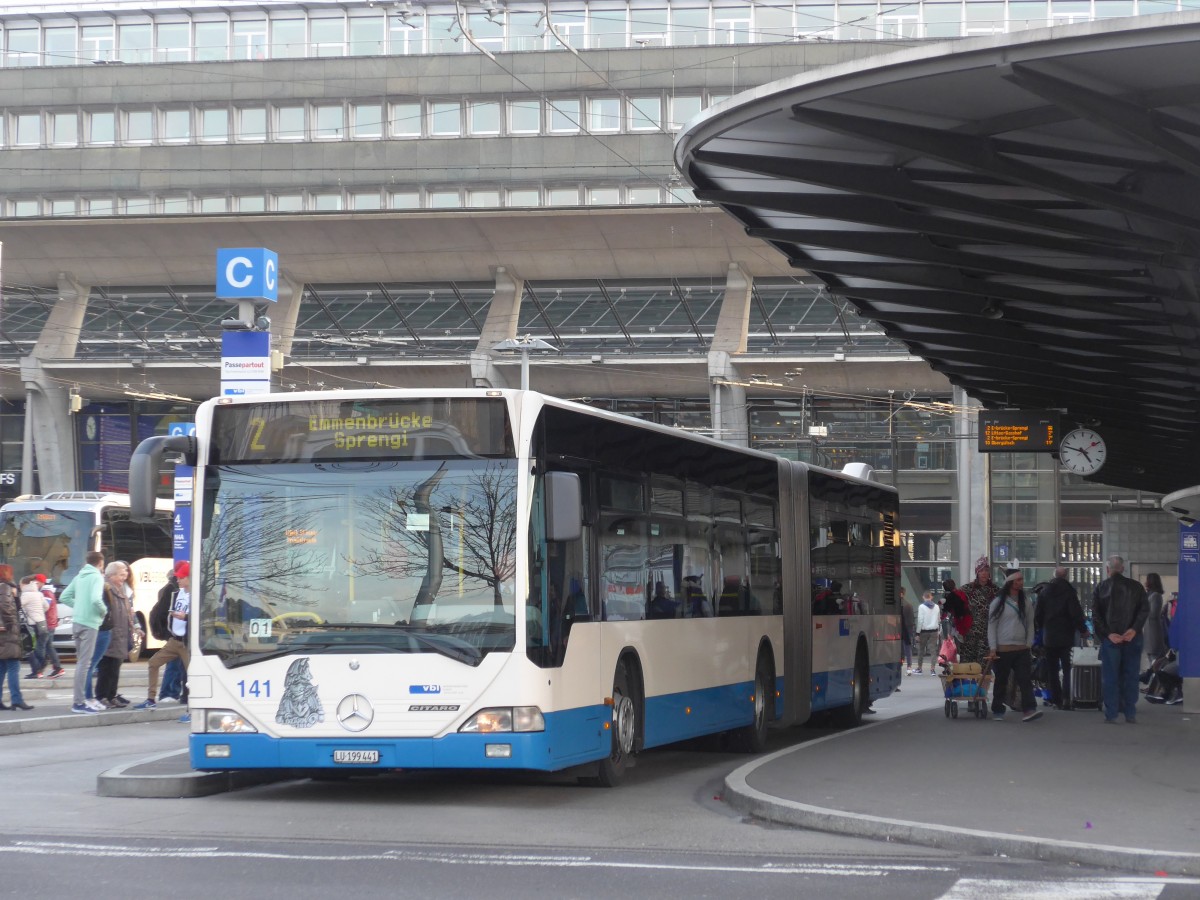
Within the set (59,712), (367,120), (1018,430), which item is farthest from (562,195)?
(59,712)

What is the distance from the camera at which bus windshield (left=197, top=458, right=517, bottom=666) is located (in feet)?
34.8

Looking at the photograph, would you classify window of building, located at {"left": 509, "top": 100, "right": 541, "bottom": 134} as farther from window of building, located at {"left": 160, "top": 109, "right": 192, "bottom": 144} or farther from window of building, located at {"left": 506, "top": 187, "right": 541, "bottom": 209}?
window of building, located at {"left": 160, "top": 109, "right": 192, "bottom": 144}

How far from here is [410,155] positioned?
42281 mm

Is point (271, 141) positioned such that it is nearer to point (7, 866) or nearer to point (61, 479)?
point (61, 479)

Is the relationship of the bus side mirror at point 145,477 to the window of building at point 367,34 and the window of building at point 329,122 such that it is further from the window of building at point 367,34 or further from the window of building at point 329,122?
the window of building at point 367,34

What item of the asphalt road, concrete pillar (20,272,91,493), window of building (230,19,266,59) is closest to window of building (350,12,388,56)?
window of building (230,19,266,59)

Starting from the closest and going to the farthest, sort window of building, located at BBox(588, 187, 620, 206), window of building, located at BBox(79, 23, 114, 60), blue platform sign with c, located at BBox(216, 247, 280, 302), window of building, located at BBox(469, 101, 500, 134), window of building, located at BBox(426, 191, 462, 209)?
blue platform sign with c, located at BBox(216, 247, 280, 302) → window of building, located at BBox(588, 187, 620, 206) → window of building, located at BBox(426, 191, 462, 209) → window of building, located at BBox(469, 101, 500, 134) → window of building, located at BBox(79, 23, 114, 60)

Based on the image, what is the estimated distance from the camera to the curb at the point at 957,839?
28.1ft

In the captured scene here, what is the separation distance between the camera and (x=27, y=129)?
44.5 metres

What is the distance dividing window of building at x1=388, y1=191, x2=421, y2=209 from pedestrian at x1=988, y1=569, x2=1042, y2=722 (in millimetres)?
26163

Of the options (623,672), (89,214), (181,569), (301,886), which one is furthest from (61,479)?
(301,886)

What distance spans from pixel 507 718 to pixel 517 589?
0.81m

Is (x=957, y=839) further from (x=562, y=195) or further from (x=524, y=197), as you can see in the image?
(x=524, y=197)

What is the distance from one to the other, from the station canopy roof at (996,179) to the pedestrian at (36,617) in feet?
43.3
